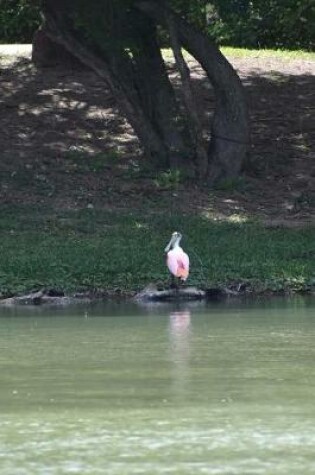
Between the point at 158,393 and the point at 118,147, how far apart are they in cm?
1764

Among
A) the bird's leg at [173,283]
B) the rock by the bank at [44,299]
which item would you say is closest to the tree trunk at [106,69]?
the bird's leg at [173,283]

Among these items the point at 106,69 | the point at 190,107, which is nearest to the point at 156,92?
the point at 190,107

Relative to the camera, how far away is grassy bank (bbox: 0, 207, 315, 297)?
19.5 metres

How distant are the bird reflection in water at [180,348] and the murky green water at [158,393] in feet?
0.06

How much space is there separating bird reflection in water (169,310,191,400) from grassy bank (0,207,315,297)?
8.22ft

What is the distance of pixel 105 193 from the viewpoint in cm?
2583

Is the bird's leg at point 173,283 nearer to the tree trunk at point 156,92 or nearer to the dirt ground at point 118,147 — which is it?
the dirt ground at point 118,147

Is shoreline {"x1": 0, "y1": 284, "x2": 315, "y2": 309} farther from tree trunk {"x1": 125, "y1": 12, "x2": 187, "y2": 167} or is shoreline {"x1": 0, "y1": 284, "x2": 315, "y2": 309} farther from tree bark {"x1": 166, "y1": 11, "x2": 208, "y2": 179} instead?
tree trunk {"x1": 125, "y1": 12, "x2": 187, "y2": 167}

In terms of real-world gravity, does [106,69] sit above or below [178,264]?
above

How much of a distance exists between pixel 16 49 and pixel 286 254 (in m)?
14.2

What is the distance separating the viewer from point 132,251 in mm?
21344

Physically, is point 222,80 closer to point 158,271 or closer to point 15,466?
point 158,271

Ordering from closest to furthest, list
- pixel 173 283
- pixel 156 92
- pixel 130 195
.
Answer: pixel 173 283
pixel 130 195
pixel 156 92

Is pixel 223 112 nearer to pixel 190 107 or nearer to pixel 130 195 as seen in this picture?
pixel 190 107
